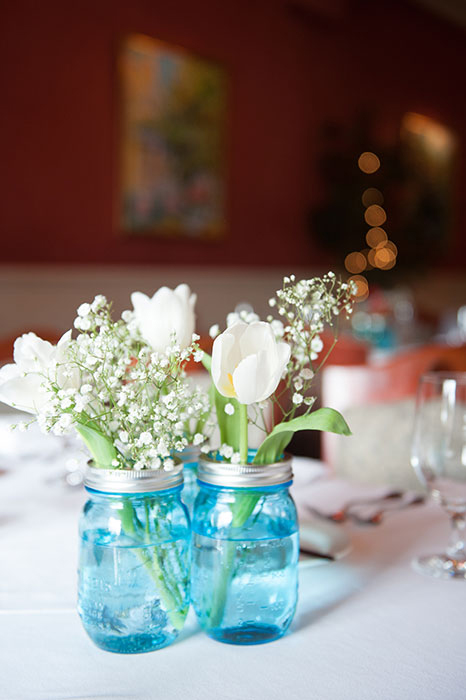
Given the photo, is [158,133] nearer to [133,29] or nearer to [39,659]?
[133,29]

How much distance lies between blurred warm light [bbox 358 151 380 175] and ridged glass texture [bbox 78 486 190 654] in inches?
265

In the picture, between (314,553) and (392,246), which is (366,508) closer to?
(314,553)

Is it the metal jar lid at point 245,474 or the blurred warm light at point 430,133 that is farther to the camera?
the blurred warm light at point 430,133

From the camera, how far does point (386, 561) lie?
108cm

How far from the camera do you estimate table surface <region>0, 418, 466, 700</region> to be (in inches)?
28.6

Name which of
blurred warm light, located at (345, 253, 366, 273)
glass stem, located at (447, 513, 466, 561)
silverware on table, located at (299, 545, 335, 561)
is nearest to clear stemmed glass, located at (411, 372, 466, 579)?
glass stem, located at (447, 513, 466, 561)

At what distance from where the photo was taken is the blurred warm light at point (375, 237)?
718 cm

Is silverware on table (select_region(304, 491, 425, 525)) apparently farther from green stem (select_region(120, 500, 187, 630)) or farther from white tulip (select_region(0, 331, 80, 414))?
white tulip (select_region(0, 331, 80, 414))

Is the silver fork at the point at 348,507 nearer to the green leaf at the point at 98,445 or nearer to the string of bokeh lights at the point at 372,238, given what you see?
the green leaf at the point at 98,445

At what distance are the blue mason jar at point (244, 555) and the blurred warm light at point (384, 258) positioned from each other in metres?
6.68

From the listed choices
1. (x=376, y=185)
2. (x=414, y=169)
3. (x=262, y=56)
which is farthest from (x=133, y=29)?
(x=414, y=169)

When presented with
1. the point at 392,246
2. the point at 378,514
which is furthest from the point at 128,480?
the point at 392,246

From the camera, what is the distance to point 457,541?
109cm

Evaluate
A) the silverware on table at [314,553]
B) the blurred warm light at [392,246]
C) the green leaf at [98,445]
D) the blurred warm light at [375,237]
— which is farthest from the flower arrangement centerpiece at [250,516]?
the blurred warm light at [392,246]
